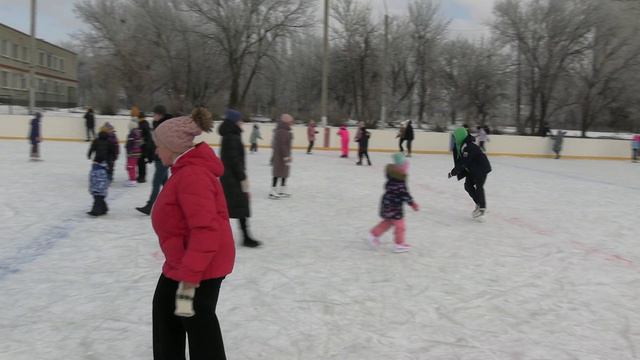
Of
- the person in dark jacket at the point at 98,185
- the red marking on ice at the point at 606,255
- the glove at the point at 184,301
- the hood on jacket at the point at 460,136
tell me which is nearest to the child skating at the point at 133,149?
the person in dark jacket at the point at 98,185

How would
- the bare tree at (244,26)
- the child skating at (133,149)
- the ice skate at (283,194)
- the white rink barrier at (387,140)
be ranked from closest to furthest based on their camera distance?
the ice skate at (283,194) < the child skating at (133,149) < the white rink barrier at (387,140) < the bare tree at (244,26)

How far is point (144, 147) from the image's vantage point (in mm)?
10016

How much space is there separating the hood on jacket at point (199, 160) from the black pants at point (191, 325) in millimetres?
490

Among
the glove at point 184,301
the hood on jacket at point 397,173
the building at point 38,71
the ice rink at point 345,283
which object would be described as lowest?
the ice rink at point 345,283

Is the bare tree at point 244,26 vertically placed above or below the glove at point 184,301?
above

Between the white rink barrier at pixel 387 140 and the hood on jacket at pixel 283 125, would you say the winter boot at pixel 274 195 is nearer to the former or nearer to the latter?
the hood on jacket at pixel 283 125

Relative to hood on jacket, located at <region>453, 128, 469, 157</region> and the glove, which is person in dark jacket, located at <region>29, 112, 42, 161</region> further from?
the glove

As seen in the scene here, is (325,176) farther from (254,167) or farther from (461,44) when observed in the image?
(461,44)

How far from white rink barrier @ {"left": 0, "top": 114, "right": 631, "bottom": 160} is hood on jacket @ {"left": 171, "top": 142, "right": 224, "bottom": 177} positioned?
754 inches

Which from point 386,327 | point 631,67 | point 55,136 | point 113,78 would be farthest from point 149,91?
point 386,327

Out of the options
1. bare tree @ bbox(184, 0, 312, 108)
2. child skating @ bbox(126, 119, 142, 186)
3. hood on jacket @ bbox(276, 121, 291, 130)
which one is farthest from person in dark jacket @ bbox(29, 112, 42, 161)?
bare tree @ bbox(184, 0, 312, 108)

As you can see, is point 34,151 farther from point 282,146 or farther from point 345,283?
point 345,283

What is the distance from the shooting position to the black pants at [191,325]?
2180 millimetres

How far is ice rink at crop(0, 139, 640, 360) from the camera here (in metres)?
3.38
